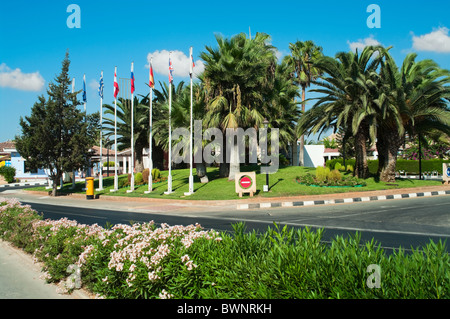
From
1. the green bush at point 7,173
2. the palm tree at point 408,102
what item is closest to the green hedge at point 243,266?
the palm tree at point 408,102

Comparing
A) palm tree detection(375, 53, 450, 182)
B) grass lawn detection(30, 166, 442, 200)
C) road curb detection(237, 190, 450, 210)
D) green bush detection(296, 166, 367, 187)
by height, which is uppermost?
palm tree detection(375, 53, 450, 182)

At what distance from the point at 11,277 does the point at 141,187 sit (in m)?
19.7

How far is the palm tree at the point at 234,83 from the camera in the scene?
73.8ft

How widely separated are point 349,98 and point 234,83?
726 cm

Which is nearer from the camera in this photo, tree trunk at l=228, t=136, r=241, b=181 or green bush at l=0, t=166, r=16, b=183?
tree trunk at l=228, t=136, r=241, b=181

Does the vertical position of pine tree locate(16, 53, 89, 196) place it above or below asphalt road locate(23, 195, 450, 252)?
above

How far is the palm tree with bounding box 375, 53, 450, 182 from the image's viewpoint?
21.0 m

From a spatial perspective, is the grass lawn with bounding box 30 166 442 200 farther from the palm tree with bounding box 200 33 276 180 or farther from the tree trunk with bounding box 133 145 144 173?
the tree trunk with bounding box 133 145 144 173

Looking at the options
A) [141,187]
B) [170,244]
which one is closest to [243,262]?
[170,244]

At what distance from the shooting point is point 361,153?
23.2 m

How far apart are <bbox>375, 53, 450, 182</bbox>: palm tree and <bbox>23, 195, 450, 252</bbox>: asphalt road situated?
18.5 ft

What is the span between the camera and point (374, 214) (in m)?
14.2

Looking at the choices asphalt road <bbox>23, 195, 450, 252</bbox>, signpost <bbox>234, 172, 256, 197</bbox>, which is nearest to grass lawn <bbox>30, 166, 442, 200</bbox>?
signpost <bbox>234, 172, 256, 197</bbox>
